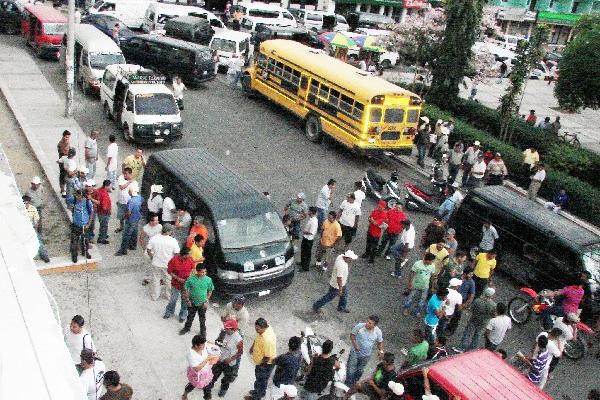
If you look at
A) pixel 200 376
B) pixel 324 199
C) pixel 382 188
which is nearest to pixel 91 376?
pixel 200 376

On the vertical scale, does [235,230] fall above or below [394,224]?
above

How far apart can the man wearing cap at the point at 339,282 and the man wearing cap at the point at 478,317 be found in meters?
2.21

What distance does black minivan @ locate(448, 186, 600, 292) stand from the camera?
1294 centimetres

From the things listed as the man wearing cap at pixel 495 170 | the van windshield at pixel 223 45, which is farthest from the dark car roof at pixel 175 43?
the man wearing cap at pixel 495 170

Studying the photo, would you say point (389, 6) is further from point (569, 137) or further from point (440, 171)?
point (440, 171)

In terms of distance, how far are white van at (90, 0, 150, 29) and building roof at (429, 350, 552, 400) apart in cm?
2986

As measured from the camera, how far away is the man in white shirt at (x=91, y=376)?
23.9 ft

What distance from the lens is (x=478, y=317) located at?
1102 cm

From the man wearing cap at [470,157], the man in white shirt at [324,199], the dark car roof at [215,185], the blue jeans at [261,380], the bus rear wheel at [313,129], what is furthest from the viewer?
the bus rear wheel at [313,129]

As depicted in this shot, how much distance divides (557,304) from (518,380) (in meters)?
4.36

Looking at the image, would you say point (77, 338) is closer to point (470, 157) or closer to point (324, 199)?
point (324, 199)

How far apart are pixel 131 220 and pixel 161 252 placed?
6.00 feet

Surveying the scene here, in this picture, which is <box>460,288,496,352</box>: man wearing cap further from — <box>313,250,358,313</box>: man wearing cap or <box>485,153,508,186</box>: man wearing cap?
<box>485,153,508,186</box>: man wearing cap

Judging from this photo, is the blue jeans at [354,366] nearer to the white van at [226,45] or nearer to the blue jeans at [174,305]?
the blue jeans at [174,305]
